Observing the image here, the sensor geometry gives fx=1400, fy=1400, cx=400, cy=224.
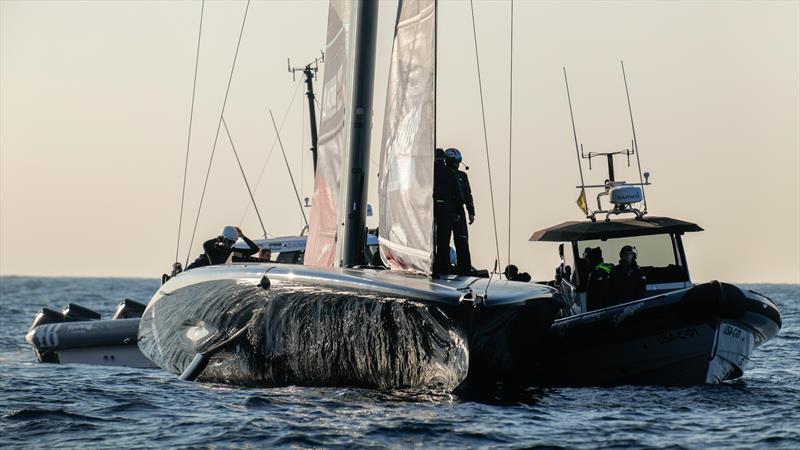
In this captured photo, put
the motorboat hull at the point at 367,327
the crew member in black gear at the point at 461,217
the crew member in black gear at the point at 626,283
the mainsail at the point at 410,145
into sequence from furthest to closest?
the crew member in black gear at the point at 626,283, the crew member in black gear at the point at 461,217, the mainsail at the point at 410,145, the motorboat hull at the point at 367,327

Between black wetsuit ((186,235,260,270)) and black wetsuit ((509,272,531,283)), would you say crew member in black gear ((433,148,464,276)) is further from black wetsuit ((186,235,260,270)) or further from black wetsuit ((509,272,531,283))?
black wetsuit ((186,235,260,270))

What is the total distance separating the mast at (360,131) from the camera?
1634 centimetres

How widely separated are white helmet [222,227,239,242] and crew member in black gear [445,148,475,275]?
18.1ft

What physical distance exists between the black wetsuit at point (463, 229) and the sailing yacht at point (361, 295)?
2.73 feet

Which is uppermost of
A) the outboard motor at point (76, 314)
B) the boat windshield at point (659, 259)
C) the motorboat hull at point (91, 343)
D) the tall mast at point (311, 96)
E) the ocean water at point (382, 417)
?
the tall mast at point (311, 96)

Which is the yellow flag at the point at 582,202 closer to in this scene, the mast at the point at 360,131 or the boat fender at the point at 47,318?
the mast at the point at 360,131

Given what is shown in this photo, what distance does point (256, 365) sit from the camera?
48.1 ft

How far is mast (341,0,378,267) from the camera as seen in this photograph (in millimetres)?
16344

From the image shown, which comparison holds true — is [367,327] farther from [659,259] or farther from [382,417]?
[659,259]

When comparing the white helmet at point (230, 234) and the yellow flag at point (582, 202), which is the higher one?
the yellow flag at point (582, 202)

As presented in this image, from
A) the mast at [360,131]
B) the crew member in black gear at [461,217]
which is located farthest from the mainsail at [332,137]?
the crew member in black gear at [461,217]

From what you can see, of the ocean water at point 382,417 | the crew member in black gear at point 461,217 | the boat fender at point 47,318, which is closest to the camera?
the ocean water at point 382,417

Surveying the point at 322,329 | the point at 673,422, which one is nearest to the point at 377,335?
the point at 322,329

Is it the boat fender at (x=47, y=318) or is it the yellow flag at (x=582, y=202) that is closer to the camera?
the yellow flag at (x=582, y=202)
